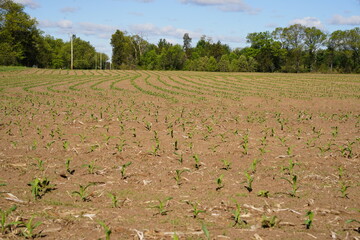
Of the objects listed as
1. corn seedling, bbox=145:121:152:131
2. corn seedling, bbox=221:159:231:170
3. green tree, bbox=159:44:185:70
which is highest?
green tree, bbox=159:44:185:70

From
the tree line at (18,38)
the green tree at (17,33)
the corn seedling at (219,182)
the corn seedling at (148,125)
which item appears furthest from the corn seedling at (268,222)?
the green tree at (17,33)

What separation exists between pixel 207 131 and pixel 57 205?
647cm

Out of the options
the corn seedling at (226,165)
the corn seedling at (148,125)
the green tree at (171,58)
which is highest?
the green tree at (171,58)

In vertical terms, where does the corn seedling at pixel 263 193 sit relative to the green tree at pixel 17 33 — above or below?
below

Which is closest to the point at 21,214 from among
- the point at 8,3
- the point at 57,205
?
the point at 57,205

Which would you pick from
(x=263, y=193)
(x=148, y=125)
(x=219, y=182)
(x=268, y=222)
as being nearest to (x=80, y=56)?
(x=148, y=125)

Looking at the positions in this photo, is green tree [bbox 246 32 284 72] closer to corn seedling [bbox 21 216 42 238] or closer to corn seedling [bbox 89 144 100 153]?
corn seedling [bbox 89 144 100 153]

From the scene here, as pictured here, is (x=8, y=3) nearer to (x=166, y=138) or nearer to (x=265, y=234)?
(x=166, y=138)

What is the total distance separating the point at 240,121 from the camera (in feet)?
42.9

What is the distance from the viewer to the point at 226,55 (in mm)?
94375

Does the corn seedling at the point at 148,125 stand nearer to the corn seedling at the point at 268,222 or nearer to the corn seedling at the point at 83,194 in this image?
the corn seedling at the point at 83,194

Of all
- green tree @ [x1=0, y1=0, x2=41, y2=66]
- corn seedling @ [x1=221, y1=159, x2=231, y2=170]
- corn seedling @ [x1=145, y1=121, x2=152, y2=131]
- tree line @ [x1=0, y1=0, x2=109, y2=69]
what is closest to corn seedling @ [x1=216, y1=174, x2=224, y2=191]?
corn seedling @ [x1=221, y1=159, x2=231, y2=170]

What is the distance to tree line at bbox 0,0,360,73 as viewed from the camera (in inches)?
3004

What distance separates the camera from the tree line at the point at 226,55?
76312mm
